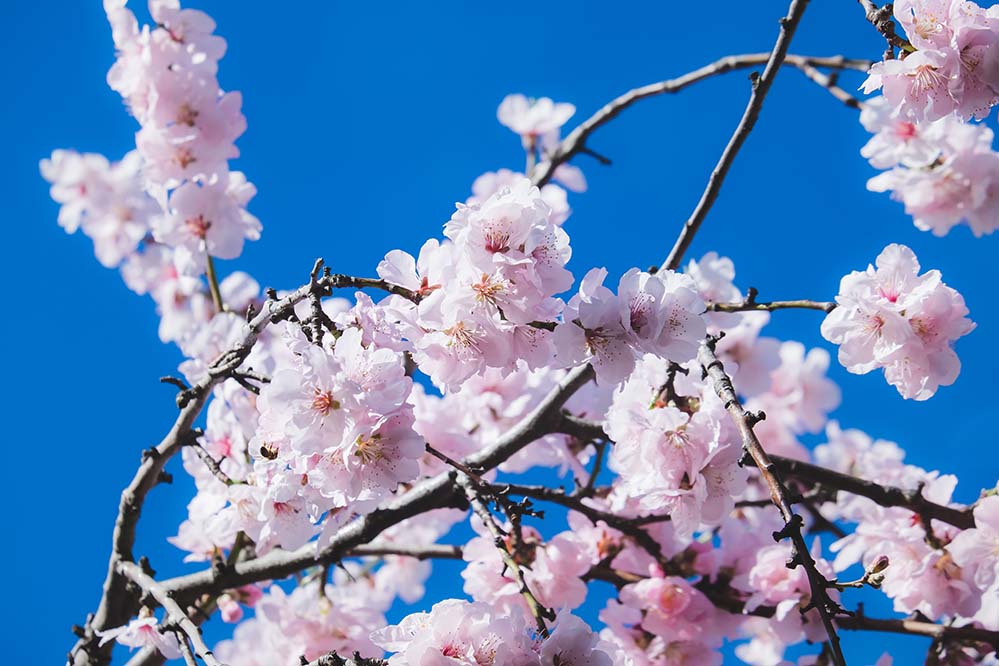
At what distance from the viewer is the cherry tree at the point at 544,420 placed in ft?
5.05

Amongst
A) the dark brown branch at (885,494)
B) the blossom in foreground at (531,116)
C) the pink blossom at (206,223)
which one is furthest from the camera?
the blossom in foreground at (531,116)

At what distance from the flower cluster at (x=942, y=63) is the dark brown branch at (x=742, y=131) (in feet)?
0.59

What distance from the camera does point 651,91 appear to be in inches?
108

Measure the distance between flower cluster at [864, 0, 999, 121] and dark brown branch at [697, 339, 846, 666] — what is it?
0.67 metres

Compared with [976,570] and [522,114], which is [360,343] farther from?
[522,114]

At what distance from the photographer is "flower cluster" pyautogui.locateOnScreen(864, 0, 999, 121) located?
1803mm

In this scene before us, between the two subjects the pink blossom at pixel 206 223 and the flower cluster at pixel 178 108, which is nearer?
the flower cluster at pixel 178 108

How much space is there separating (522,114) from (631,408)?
1951mm

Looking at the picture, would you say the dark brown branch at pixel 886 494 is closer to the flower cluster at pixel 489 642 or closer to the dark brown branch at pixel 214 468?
the flower cluster at pixel 489 642

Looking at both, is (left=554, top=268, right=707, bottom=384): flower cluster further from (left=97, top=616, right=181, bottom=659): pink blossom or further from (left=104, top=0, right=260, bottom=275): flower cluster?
(left=104, top=0, right=260, bottom=275): flower cluster

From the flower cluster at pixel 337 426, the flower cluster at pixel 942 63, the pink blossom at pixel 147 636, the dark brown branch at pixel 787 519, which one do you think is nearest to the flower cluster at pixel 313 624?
the pink blossom at pixel 147 636

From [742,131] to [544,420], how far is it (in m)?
0.80

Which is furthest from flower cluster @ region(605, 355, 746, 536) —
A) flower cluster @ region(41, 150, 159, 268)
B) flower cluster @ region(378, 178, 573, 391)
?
flower cluster @ region(41, 150, 159, 268)

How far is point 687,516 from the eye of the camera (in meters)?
1.94
